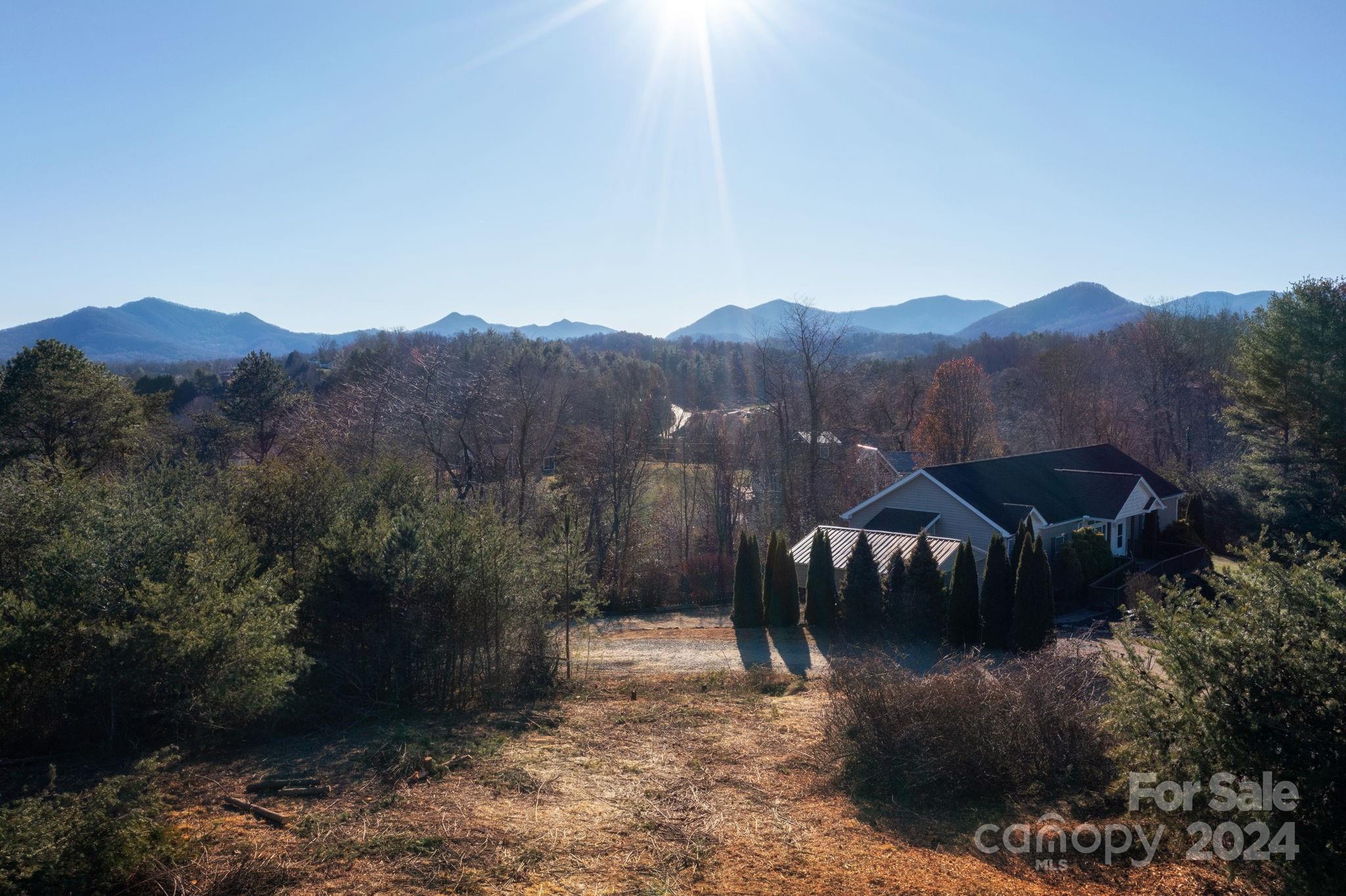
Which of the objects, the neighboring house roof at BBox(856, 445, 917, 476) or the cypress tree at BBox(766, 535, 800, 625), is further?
the neighboring house roof at BBox(856, 445, 917, 476)

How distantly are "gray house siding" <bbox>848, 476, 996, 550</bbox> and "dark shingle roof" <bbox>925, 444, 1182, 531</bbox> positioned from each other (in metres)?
0.34

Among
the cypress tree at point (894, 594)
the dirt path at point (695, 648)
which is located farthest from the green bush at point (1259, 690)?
the cypress tree at point (894, 594)

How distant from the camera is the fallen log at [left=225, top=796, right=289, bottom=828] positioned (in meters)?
5.56

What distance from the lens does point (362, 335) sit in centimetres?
6212

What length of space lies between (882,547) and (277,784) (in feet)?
54.5

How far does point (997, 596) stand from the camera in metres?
16.0

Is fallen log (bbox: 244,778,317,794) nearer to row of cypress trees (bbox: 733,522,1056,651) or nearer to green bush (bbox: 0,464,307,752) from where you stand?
green bush (bbox: 0,464,307,752)

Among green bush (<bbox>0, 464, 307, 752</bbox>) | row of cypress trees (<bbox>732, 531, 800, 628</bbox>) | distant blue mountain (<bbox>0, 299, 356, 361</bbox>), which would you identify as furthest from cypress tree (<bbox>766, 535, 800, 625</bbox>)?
distant blue mountain (<bbox>0, 299, 356, 361</bbox>)

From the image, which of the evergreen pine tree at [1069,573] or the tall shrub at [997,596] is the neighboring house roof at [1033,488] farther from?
the tall shrub at [997,596]

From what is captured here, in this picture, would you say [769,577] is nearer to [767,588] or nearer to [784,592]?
[767,588]

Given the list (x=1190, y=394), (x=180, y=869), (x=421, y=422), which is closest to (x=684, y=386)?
(x=1190, y=394)

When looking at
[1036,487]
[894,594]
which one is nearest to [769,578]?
[894,594]

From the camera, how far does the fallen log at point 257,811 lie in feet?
18.2

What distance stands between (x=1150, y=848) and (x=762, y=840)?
9.40 feet
